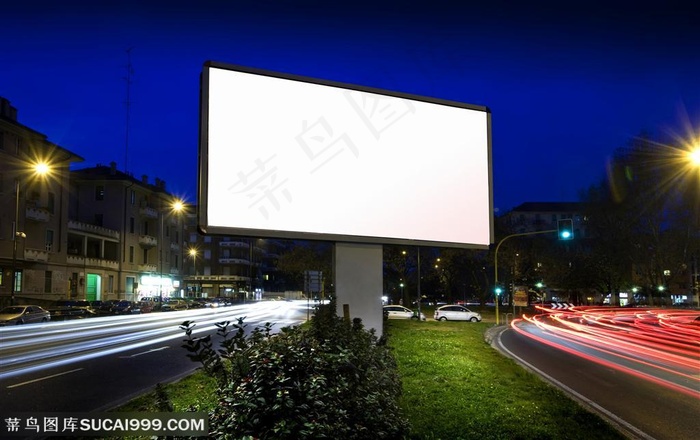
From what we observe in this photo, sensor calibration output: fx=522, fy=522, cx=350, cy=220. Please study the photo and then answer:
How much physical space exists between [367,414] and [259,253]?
385 ft

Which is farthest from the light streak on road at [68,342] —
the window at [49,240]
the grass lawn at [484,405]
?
the window at [49,240]

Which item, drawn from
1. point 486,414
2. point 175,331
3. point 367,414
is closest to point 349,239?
point 367,414

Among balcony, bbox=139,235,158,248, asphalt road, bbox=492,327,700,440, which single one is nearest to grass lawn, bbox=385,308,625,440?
asphalt road, bbox=492,327,700,440

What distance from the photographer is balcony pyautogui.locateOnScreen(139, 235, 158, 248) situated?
70.2 m

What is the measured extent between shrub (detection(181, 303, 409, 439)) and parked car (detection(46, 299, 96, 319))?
38.7 metres

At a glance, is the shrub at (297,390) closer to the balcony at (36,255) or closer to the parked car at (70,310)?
the parked car at (70,310)

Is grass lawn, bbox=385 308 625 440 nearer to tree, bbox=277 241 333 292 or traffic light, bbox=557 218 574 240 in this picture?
traffic light, bbox=557 218 574 240

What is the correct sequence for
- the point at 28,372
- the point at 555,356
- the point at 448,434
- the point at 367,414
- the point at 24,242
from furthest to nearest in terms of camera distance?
the point at 24,242
the point at 555,356
the point at 28,372
the point at 448,434
the point at 367,414

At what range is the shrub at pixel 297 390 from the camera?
3.94 m

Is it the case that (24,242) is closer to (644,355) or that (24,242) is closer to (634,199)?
(644,355)

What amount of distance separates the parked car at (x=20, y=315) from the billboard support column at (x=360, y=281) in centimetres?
3120

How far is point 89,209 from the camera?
2576 inches

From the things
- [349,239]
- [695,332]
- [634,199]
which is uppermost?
[634,199]

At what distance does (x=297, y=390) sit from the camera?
13.5 feet
